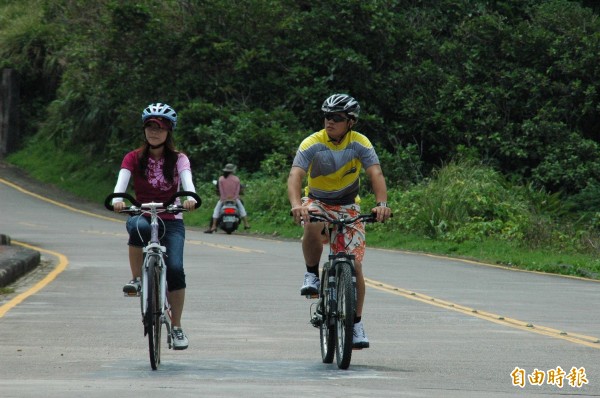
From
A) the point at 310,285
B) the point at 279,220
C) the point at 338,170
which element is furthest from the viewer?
the point at 279,220

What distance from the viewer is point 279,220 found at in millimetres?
37281

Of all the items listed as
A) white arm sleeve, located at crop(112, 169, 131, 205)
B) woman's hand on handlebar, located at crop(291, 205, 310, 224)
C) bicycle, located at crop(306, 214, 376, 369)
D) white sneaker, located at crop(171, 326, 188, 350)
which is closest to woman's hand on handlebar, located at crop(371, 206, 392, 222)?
bicycle, located at crop(306, 214, 376, 369)

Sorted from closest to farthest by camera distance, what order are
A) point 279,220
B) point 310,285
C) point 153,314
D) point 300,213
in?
point 153,314 < point 300,213 < point 310,285 < point 279,220

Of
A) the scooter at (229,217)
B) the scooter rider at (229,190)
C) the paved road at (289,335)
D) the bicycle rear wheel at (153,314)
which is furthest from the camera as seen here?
the scooter rider at (229,190)

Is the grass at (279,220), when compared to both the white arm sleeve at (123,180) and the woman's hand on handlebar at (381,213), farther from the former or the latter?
the white arm sleeve at (123,180)

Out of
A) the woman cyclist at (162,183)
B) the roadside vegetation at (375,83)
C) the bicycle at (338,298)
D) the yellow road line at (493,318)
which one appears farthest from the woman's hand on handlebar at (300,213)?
the roadside vegetation at (375,83)

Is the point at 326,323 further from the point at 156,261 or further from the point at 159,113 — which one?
the point at 159,113

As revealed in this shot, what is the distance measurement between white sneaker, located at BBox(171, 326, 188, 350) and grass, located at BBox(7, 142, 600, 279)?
12692 millimetres

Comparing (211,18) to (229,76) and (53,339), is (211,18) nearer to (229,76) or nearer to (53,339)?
(229,76)

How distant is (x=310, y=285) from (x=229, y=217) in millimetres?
23789

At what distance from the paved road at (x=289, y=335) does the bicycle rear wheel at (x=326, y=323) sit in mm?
130

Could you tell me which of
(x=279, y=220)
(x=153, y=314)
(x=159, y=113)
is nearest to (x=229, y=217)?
(x=279, y=220)

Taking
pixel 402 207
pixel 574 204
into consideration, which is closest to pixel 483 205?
pixel 402 207

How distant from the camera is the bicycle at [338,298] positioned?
33.9 feet
